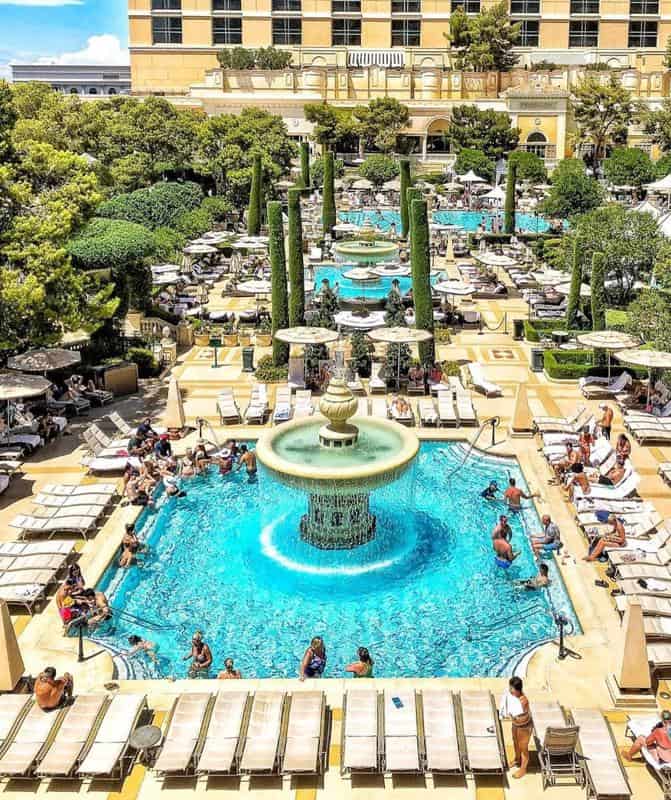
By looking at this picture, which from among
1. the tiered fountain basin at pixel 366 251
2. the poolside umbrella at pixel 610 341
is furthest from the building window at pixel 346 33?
the poolside umbrella at pixel 610 341

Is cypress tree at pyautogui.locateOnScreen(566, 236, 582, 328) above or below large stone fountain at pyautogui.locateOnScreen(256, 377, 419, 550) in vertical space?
above

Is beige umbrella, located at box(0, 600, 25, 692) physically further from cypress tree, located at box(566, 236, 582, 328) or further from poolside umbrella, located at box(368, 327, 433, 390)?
cypress tree, located at box(566, 236, 582, 328)

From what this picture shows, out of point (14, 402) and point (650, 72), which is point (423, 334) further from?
point (650, 72)

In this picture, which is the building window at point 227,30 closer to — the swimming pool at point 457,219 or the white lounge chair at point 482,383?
the swimming pool at point 457,219

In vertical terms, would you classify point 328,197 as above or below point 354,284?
above

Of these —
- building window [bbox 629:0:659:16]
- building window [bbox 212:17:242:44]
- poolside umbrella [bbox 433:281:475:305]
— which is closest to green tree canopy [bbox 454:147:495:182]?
building window [bbox 629:0:659:16]

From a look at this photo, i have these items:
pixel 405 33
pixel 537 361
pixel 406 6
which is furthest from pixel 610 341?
pixel 406 6

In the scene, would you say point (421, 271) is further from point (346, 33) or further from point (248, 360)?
point (346, 33)
